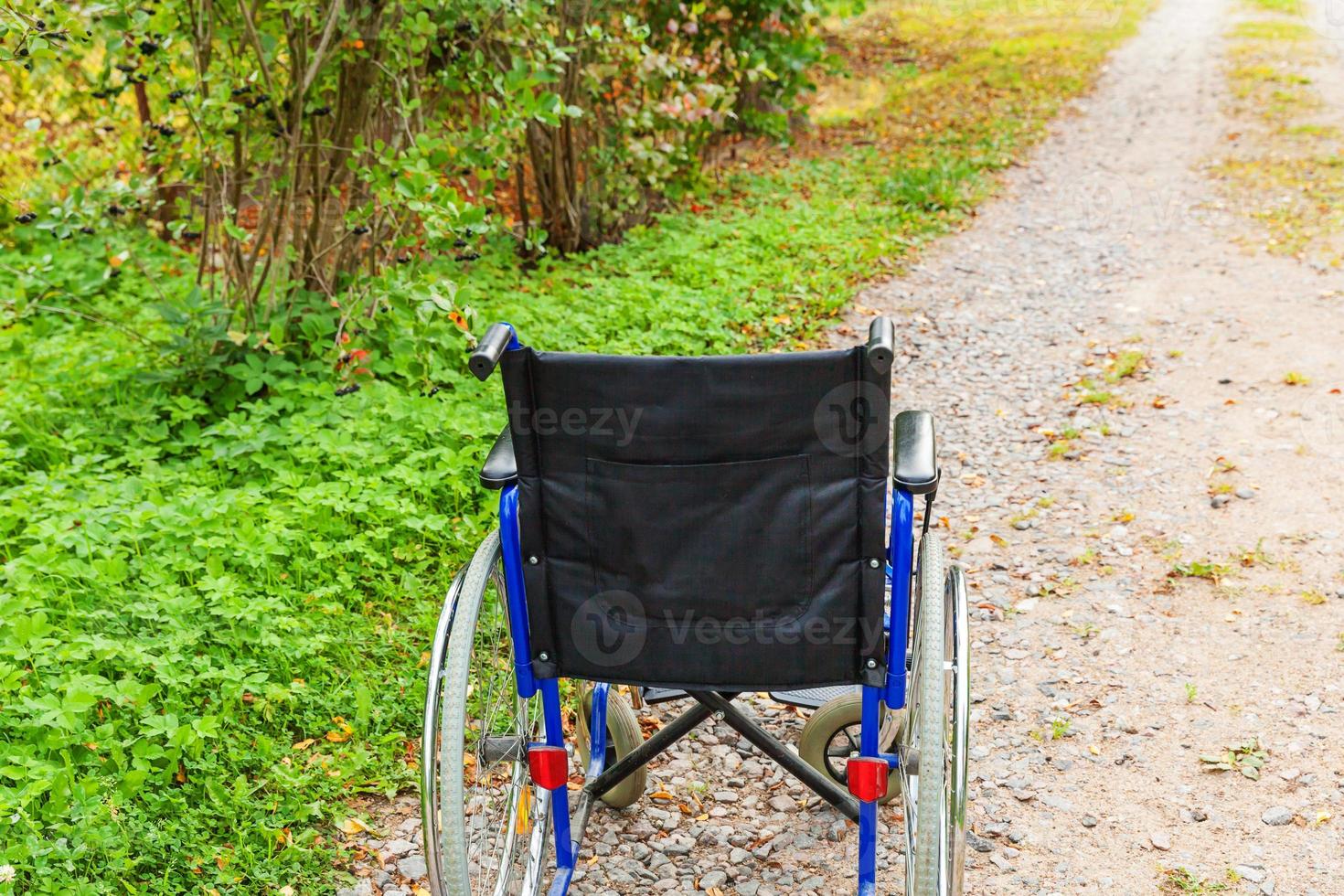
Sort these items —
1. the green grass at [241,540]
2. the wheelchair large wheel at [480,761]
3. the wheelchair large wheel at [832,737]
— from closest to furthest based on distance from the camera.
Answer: the wheelchair large wheel at [480,761]
the green grass at [241,540]
the wheelchair large wheel at [832,737]

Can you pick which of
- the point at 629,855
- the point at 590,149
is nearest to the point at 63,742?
the point at 629,855

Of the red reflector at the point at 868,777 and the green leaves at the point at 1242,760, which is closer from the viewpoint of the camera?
the red reflector at the point at 868,777

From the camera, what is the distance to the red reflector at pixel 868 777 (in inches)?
78.9

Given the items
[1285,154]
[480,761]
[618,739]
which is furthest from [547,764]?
[1285,154]

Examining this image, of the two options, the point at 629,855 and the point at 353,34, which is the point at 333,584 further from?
the point at 353,34

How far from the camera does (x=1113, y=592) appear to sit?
11.4ft

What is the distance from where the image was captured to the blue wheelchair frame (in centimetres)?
197

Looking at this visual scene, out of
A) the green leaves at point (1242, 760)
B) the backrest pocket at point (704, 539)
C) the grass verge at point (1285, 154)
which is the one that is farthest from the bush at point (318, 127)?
the grass verge at point (1285, 154)

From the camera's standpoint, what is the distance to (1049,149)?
9.09 meters

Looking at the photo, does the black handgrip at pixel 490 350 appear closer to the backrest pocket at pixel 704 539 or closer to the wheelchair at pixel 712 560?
the wheelchair at pixel 712 560

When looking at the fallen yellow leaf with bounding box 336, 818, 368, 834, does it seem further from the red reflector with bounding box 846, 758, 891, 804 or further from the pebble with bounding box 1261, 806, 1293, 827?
the pebble with bounding box 1261, 806, 1293, 827

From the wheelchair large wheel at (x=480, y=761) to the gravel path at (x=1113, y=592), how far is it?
227 millimetres

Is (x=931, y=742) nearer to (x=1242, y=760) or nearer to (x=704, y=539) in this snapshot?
(x=704, y=539)

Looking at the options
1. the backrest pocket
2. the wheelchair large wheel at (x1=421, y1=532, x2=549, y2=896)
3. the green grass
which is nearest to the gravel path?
the wheelchair large wheel at (x1=421, y1=532, x2=549, y2=896)
